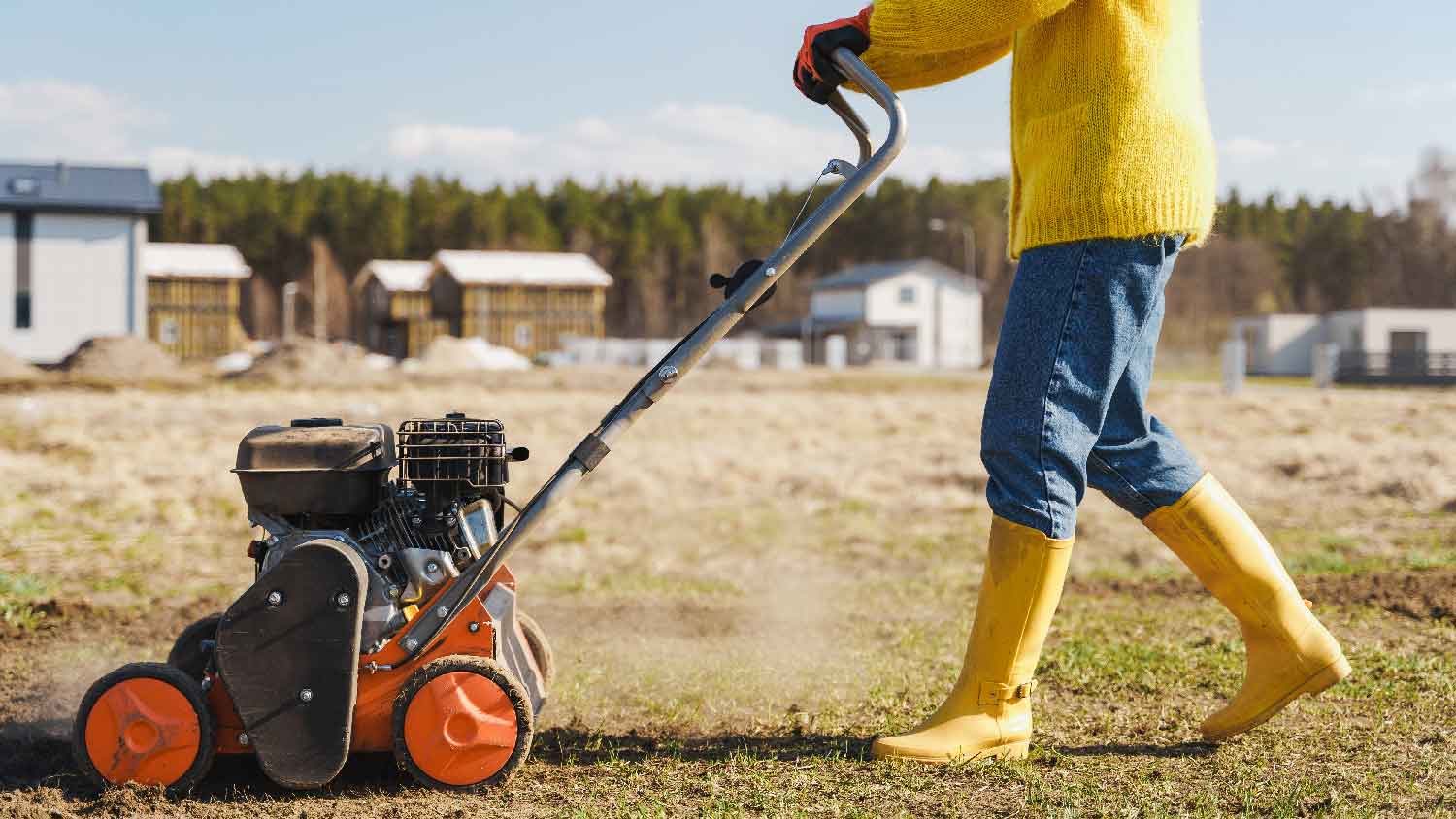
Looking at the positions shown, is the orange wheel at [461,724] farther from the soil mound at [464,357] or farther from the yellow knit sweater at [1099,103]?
the soil mound at [464,357]

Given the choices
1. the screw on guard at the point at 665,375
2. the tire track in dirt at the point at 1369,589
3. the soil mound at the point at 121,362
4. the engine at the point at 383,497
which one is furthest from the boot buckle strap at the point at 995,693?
the soil mound at the point at 121,362

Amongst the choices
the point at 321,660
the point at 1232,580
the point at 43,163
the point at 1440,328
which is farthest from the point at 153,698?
the point at 1440,328

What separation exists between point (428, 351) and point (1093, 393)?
1843 inches

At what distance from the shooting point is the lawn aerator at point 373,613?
3006 millimetres

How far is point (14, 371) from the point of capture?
28062 mm

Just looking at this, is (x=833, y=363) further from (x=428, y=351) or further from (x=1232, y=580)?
(x=1232, y=580)

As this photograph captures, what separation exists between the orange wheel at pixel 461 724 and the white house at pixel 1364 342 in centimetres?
4393

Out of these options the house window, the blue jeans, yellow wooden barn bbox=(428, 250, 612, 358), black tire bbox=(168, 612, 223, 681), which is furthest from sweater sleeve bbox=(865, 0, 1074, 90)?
yellow wooden barn bbox=(428, 250, 612, 358)

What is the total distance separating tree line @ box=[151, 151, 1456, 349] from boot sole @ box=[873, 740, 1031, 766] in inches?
3222

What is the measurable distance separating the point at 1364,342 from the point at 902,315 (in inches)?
989

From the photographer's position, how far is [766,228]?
107 metres

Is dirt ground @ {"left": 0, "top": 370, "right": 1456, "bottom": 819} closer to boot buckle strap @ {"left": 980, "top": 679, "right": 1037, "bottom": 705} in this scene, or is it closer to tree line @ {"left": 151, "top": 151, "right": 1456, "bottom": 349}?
boot buckle strap @ {"left": 980, "top": 679, "right": 1037, "bottom": 705}

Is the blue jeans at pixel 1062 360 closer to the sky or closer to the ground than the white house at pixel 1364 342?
closer to the ground

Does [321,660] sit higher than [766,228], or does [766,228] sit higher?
[766,228]
